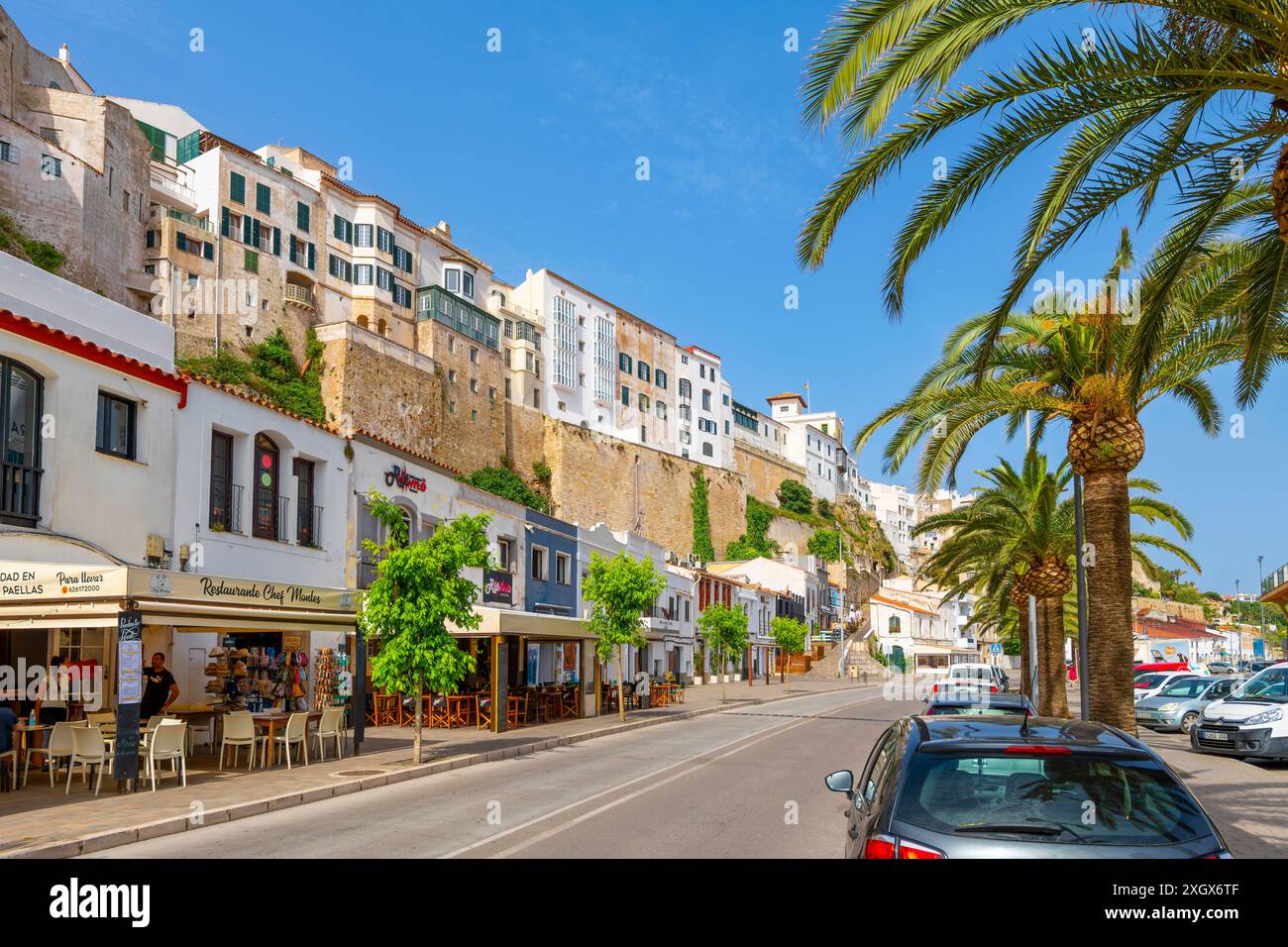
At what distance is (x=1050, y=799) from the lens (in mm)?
5016

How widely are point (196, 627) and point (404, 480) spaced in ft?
40.4

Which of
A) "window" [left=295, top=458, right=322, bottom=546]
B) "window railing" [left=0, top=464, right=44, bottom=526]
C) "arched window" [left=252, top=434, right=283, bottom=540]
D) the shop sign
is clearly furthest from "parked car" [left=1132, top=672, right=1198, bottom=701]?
"window railing" [left=0, top=464, right=44, bottom=526]

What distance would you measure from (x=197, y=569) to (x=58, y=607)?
6.30 metres

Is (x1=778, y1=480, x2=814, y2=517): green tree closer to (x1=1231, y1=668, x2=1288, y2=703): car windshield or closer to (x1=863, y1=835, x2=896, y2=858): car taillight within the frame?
(x1=1231, y1=668, x2=1288, y2=703): car windshield

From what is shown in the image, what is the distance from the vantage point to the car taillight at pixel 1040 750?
5160 mm

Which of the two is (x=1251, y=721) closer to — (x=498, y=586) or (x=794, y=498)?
(x=498, y=586)

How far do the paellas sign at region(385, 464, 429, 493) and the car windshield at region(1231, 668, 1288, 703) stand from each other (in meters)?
20.5

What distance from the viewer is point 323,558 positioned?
85.4 feet

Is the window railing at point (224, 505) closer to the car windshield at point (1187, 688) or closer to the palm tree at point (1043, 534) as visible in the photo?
the palm tree at point (1043, 534)

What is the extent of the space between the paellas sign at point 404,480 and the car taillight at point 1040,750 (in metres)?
25.0

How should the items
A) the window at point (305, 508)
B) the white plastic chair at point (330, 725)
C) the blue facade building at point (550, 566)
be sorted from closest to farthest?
the white plastic chair at point (330, 725) < the window at point (305, 508) < the blue facade building at point (550, 566)

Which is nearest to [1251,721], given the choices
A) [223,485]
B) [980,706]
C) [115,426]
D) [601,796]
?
[980,706]

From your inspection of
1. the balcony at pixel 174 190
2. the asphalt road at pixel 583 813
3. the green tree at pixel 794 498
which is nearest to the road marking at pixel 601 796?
the asphalt road at pixel 583 813
